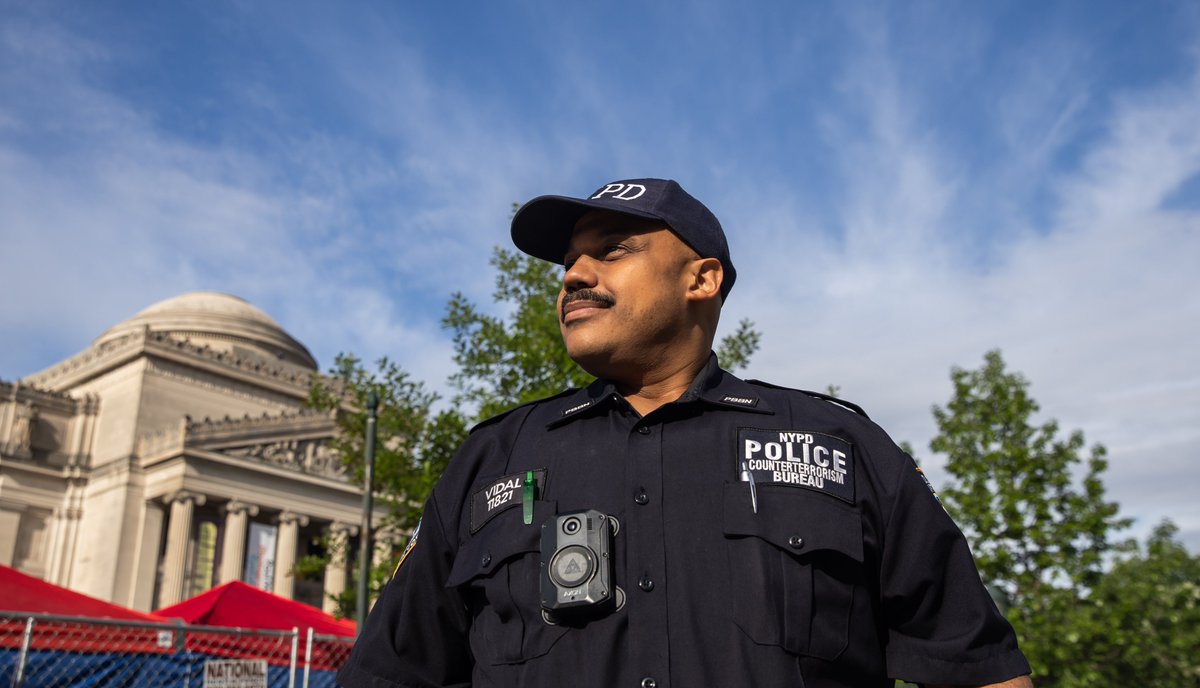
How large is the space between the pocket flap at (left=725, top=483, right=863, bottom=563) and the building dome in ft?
203

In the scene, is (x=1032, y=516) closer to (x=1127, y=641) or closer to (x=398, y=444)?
(x=1127, y=641)

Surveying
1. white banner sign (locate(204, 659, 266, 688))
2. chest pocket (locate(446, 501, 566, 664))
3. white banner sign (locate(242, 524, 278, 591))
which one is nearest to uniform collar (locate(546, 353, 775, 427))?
chest pocket (locate(446, 501, 566, 664))

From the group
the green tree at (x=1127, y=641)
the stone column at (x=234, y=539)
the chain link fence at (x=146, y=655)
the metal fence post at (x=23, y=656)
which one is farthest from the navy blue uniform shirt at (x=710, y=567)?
the stone column at (x=234, y=539)

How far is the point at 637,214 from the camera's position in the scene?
276 centimetres

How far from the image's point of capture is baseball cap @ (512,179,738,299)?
2803 millimetres

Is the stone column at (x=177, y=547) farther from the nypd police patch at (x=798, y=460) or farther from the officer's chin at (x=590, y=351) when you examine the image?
the nypd police patch at (x=798, y=460)

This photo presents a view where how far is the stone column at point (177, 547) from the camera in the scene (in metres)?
44.7

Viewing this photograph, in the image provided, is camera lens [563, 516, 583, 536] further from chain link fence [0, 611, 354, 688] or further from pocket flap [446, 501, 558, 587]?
chain link fence [0, 611, 354, 688]

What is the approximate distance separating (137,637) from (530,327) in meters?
8.78

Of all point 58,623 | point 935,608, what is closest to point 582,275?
point 935,608

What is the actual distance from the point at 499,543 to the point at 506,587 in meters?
0.11

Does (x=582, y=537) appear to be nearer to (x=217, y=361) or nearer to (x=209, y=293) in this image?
(x=217, y=361)

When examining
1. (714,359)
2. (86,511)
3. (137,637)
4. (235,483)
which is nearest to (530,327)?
(137,637)

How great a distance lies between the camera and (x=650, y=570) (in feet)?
7.72
